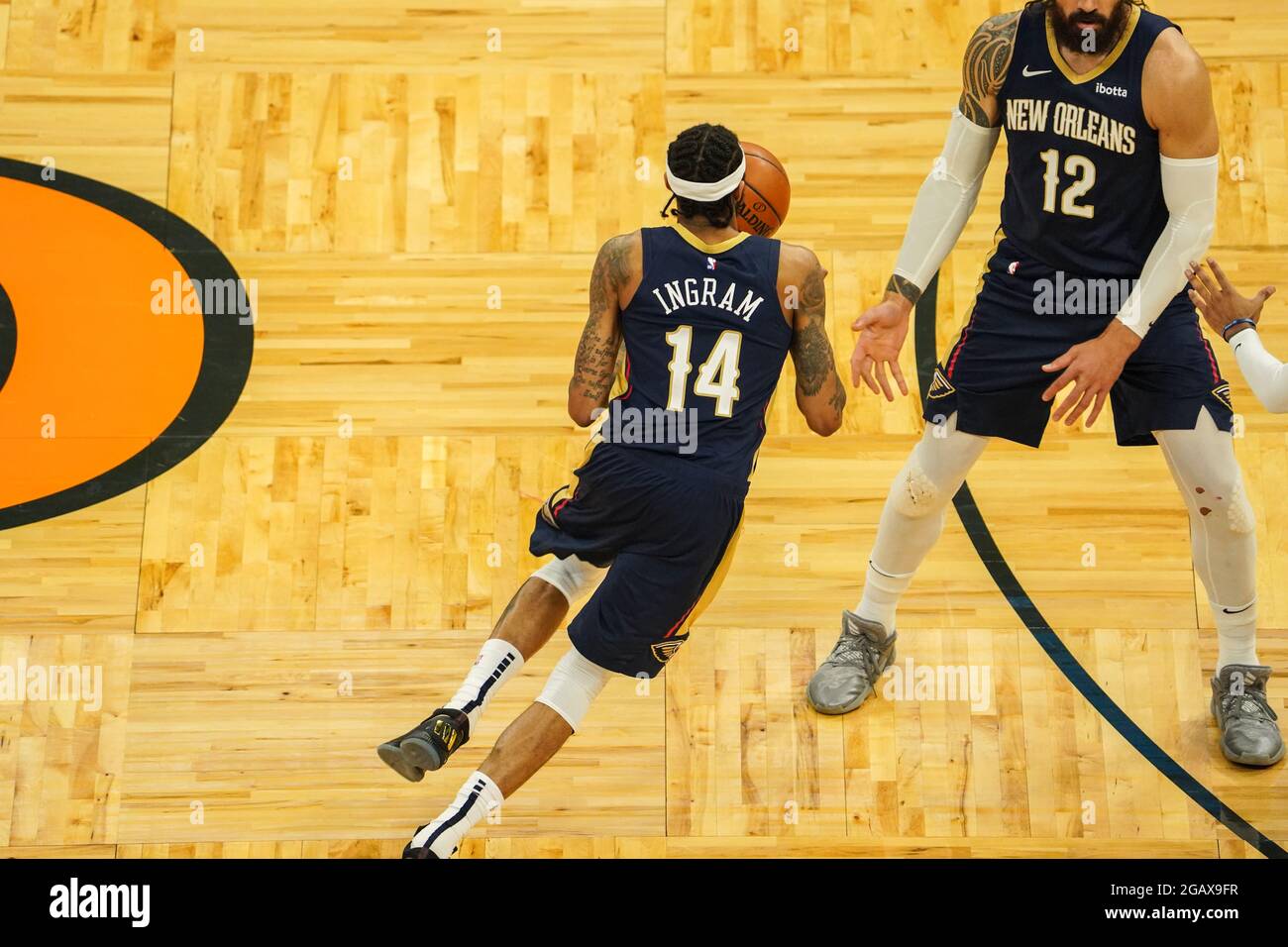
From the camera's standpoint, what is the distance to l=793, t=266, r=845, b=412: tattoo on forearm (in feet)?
17.1

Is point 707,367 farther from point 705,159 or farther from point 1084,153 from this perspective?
point 1084,153

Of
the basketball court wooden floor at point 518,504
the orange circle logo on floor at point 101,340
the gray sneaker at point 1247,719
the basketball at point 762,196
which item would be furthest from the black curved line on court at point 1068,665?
the orange circle logo on floor at point 101,340

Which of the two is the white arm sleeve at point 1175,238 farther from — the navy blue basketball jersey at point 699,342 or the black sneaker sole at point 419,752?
the black sneaker sole at point 419,752

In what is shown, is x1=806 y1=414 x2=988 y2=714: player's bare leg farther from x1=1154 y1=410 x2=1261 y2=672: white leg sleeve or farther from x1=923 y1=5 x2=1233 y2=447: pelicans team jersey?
x1=1154 y1=410 x2=1261 y2=672: white leg sleeve

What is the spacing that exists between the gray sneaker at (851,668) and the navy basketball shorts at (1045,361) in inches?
34.9

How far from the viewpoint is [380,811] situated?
→ 227 inches

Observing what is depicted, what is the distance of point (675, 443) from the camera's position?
515 centimetres

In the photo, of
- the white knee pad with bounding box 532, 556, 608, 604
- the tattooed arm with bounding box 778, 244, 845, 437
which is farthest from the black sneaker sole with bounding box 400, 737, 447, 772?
the tattooed arm with bounding box 778, 244, 845, 437

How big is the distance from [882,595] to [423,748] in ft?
6.16

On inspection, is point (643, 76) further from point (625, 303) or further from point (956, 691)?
point (956, 691)

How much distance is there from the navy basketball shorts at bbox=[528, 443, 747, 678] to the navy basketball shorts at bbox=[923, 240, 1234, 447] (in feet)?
2.99

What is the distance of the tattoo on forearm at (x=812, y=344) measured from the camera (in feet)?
17.1

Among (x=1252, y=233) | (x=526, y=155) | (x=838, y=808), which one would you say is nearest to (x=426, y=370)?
(x=526, y=155)

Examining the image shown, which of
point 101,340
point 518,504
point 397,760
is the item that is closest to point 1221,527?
point 518,504
